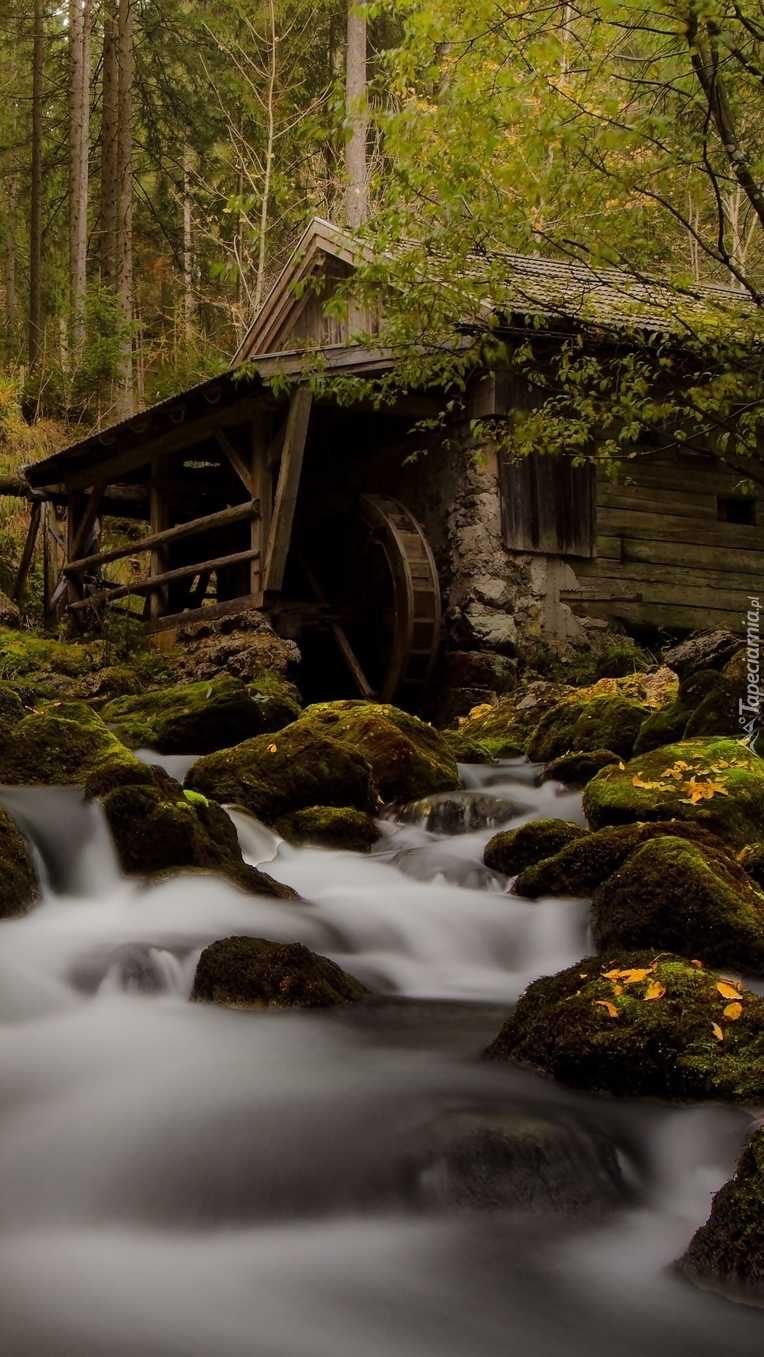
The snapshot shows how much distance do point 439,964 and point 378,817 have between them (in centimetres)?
235

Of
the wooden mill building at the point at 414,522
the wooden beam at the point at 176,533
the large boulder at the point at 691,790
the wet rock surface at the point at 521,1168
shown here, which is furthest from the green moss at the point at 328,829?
the wooden beam at the point at 176,533

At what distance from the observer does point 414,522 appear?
496 inches

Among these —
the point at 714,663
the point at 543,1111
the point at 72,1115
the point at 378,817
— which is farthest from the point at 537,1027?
the point at 714,663

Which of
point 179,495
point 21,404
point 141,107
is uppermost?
point 141,107

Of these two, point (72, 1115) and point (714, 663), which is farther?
point (714, 663)

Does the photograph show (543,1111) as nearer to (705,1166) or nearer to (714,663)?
(705,1166)

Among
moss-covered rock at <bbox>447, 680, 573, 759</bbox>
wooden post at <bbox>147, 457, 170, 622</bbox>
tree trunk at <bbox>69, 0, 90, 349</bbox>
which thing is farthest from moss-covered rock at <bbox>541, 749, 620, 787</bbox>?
tree trunk at <bbox>69, 0, 90, 349</bbox>

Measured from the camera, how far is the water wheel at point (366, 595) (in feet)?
39.8

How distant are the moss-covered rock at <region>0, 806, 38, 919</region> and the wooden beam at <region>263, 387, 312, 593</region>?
689cm

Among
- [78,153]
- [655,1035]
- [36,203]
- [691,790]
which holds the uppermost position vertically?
[36,203]

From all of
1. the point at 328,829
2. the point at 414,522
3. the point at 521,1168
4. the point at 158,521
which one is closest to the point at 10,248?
the point at 158,521

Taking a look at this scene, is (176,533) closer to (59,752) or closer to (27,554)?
(27,554)

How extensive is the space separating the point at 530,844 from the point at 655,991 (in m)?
2.61

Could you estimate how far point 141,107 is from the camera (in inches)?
936
